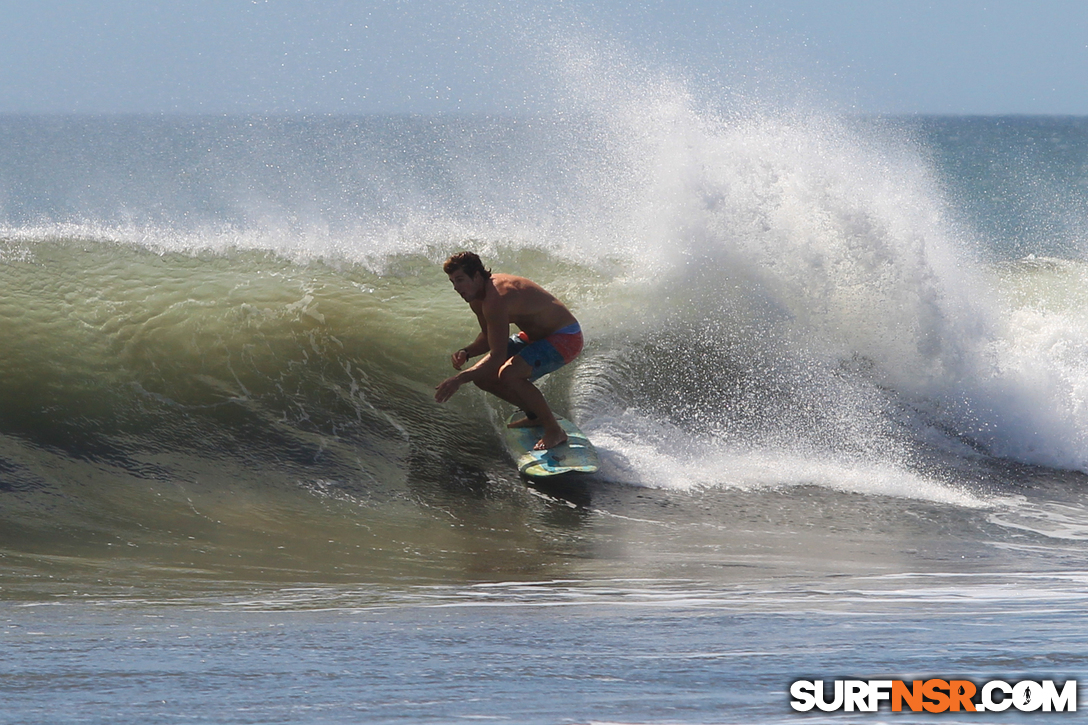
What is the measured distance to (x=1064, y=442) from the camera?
8.04 metres

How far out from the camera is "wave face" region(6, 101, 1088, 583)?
647 cm

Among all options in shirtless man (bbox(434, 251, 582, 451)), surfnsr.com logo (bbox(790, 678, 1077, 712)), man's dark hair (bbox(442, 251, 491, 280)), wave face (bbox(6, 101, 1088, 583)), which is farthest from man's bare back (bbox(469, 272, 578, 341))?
surfnsr.com logo (bbox(790, 678, 1077, 712))

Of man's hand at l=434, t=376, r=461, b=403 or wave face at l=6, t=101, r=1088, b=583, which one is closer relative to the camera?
man's hand at l=434, t=376, r=461, b=403

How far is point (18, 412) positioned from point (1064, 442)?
7.54 meters

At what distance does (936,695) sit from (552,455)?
372 cm

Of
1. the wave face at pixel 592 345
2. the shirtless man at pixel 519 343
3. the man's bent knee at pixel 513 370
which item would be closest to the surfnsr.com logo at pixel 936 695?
the wave face at pixel 592 345

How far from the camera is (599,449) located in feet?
23.1

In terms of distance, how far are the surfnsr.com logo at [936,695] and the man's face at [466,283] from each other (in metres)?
3.41

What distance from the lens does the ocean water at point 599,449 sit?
3447 mm

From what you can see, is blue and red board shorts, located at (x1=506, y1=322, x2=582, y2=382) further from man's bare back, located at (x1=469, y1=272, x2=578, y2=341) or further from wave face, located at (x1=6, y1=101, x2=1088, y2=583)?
wave face, located at (x1=6, y1=101, x2=1088, y2=583)

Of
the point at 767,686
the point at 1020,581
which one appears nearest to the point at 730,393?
the point at 1020,581

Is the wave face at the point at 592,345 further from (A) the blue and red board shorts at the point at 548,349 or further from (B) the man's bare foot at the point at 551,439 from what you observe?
(A) the blue and red board shorts at the point at 548,349

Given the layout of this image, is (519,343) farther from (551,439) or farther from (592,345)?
(592,345)

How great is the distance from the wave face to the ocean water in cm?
3
